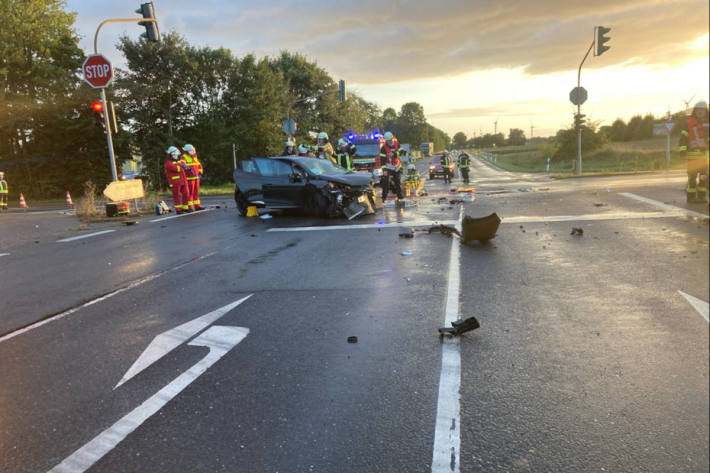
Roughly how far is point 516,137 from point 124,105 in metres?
155

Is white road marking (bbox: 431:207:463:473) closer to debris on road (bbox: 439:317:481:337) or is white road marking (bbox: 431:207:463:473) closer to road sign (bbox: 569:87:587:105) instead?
debris on road (bbox: 439:317:481:337)

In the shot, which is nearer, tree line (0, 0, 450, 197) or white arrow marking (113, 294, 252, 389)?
white arrow marking (113, 294, 252, 389)

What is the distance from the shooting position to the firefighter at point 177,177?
1473 centimetres

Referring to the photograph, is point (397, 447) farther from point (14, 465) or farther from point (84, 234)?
point (84, 234)

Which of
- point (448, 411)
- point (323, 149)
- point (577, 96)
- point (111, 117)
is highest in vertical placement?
point (577, 96)

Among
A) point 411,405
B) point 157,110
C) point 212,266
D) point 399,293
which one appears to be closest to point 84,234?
point 212,266

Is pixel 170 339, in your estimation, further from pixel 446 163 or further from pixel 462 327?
pixel 446 163

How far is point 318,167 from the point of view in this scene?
12430 millimetres

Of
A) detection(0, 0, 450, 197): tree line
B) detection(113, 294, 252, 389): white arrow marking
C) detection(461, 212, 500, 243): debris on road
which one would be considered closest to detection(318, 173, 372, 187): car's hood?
detection(461, 212, 500, 243): debris on road

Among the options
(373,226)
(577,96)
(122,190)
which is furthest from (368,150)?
(373,226)

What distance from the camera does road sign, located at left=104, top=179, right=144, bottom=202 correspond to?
567 inches

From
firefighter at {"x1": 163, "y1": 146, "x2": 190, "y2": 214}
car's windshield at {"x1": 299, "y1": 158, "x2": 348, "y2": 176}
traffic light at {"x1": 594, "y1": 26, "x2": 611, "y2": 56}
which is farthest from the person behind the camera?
firefighter at {"x1": 163, "y1": 146, "x2": 190, "y2": 214}

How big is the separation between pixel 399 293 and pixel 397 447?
2.75 m

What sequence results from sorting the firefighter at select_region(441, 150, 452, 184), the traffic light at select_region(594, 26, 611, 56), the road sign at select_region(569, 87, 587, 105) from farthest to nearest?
the firefighter at select_region(441, 150, 452, 184)
the road sign at select_region(569, 87, 587, 105)
the traffic light at select_region(594, 26, 611, 56)
